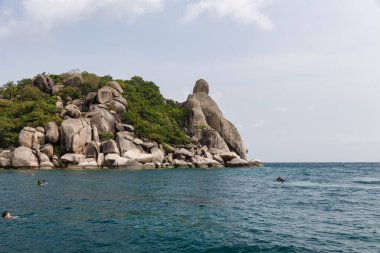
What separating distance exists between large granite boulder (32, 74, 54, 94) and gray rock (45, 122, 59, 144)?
26.7 meters

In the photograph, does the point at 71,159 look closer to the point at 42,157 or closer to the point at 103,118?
the point at 42,157

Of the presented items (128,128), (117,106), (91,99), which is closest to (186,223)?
(128,128)

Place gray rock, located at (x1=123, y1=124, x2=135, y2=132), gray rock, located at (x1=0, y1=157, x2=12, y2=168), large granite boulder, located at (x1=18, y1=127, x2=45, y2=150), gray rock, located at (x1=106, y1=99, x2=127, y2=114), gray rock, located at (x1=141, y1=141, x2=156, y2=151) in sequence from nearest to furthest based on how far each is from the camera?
gray rock, located at (x1=0, y1=157, x2=12, y2=168) → large granite boulder, located at (x1=18, y1=127, x2=45, y2=150) → gray rock, located at (x1=141, y1=141, x2=156, y2=151) → gray rock, located at (x1=123, y1=124, x2=135, y2=132) → gray rock, located at (x1=106, y1=99, x2=127, y2=114)

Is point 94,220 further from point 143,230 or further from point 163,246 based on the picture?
point 163,246

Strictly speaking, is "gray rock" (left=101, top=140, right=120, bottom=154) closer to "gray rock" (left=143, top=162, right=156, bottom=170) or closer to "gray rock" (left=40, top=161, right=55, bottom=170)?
"gray rock" (left=143, top=162, right=156, bottom=170)

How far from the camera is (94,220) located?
64.0ft

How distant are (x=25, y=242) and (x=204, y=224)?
9053 mm

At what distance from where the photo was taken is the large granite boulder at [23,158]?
199 feet

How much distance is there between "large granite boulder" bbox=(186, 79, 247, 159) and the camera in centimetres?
9306

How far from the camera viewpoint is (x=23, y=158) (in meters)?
60.6

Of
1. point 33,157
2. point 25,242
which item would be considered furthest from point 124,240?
point 33,157

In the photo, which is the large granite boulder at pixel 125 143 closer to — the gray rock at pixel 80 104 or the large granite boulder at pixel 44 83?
the gray rock at pixel 80 104

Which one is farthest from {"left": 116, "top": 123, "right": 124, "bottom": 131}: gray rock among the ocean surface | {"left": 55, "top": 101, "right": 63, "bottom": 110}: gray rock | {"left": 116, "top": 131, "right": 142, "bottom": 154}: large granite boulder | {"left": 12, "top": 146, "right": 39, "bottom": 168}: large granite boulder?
the ocean surface

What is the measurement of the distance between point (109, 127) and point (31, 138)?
16.8m
